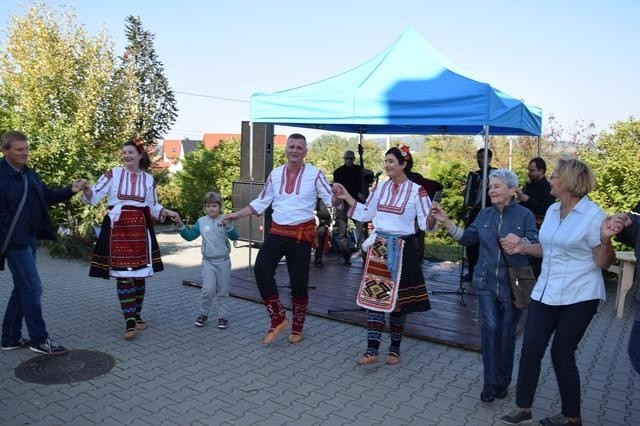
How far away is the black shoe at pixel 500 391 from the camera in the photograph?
359 centimetres

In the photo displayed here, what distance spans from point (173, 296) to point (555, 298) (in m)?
4.69

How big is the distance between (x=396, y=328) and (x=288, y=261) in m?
1.11

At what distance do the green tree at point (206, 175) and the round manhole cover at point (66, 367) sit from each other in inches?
331

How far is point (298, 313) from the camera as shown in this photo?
15.7ft

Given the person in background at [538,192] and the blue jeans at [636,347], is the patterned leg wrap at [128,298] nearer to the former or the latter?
the blue jeans at [636,347]

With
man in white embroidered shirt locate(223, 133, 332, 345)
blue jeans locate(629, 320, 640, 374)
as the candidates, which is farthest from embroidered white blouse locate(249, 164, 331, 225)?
blue jeans locate(629, 320, 640, 374)

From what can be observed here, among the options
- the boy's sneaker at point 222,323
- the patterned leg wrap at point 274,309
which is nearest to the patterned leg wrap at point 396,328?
the patterned leg wrap at point 274,309

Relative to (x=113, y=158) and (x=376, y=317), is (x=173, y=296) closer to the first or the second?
(x=376, y=317)

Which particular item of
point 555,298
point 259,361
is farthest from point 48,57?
point 555,298

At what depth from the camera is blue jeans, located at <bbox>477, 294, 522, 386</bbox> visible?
346 centimetres

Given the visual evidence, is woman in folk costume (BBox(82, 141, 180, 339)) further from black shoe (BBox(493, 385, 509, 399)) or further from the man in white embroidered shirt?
black shoe (BBox(493, 385, 509, 399))

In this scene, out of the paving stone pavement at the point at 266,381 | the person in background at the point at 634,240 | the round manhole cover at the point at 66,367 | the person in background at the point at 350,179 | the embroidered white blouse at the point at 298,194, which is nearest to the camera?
the person in background at the point at 634,240

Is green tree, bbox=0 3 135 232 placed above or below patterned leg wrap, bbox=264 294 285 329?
above

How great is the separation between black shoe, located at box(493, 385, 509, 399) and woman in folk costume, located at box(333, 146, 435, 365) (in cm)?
81
